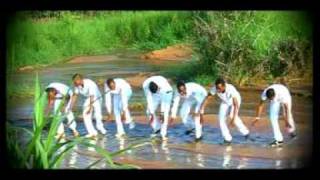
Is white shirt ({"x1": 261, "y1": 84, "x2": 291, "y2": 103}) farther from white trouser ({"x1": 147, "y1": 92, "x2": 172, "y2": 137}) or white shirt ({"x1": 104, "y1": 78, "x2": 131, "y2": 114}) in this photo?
white shirt ({"x1": 104, "y1": 78, "x2": 131, "y2": 114})

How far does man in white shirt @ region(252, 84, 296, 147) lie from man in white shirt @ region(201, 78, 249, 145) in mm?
92

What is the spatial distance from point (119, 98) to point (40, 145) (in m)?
0.52

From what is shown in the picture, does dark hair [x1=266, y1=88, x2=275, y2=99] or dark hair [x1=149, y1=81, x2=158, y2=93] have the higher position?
dark hair [x1=149, y1=81, x2=158, y2=93]

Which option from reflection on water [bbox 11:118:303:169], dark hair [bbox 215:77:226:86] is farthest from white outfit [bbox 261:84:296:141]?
dark hair [bbox 215:77:226:86]

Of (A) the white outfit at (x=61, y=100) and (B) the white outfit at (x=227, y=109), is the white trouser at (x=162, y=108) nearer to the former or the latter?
(B) the white outfit at (x=227, y=109)

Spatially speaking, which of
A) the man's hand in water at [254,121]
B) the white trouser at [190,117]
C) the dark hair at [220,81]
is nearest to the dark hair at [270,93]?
→ the man's hand in water at [254,121]

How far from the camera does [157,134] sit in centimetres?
384

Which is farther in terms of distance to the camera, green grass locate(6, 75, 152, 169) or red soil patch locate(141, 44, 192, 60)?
red soil patch locate(141, 44, 192, 60)

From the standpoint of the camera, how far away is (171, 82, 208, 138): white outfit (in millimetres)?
3834

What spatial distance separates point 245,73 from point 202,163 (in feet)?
1.91

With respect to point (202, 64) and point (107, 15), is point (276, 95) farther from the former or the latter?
point (107, 15)

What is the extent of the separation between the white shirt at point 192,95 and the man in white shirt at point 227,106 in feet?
0.13

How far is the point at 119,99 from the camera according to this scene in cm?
386

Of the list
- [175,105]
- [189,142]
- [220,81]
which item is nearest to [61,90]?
[175,105]
